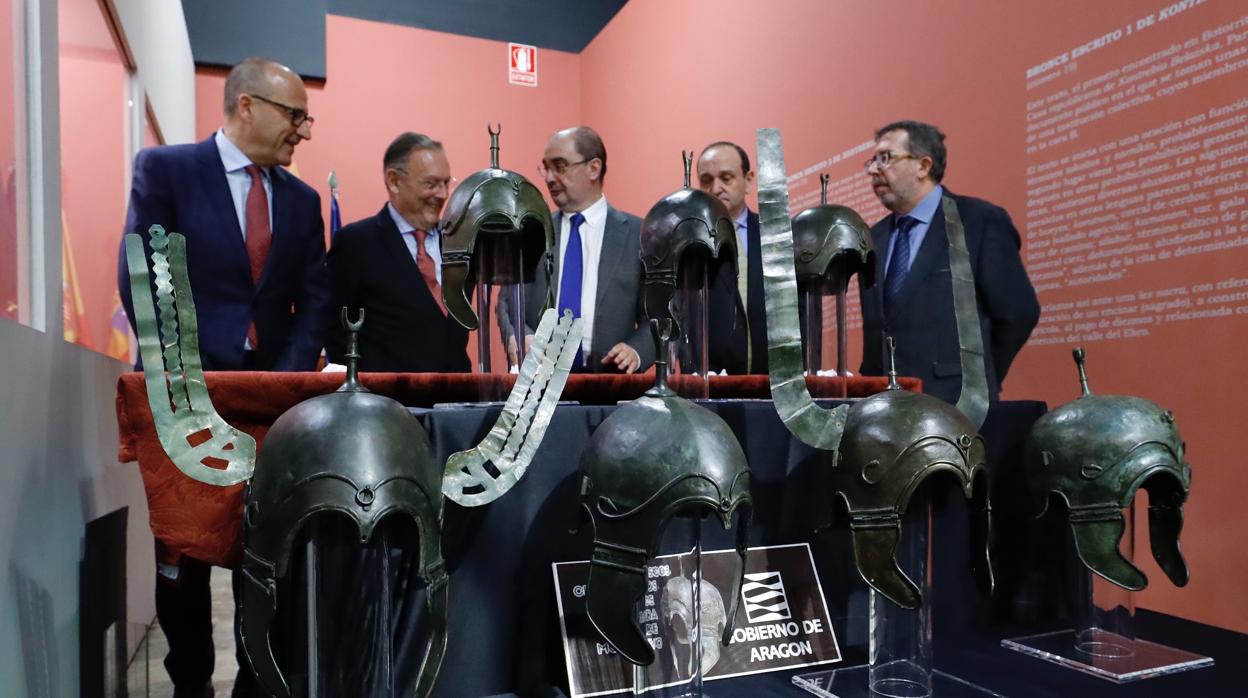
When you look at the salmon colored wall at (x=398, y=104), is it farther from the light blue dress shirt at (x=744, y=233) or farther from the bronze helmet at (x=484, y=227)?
the bronze helmet at (x=484, y=227)

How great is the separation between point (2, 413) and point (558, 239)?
207 centimetres

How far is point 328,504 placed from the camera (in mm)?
1515

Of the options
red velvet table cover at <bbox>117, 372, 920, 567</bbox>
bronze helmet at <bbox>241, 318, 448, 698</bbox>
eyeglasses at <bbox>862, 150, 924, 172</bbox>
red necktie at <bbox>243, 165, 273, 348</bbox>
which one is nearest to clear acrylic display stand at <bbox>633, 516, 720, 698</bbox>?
bronze helmet at <bbox>241, 318, 448, 698</bbox>

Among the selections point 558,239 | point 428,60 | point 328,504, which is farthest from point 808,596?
point 428,60

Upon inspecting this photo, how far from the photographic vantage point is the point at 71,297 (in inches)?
118

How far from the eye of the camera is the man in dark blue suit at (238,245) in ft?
9.55

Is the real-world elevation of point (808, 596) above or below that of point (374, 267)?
below

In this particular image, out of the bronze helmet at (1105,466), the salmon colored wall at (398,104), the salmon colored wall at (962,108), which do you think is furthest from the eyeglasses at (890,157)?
the salmon colored wall at (398,104)

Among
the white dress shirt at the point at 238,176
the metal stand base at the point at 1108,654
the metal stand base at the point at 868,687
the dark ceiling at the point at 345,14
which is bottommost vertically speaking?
the metal stand base at the point at 1108,654

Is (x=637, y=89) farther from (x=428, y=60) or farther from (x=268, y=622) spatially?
(x=268, y=622)

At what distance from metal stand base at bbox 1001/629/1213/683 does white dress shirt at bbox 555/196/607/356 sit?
185 centimetres

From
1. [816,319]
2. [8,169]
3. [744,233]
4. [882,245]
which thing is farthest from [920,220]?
[8,169]

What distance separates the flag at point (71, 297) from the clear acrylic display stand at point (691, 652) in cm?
212

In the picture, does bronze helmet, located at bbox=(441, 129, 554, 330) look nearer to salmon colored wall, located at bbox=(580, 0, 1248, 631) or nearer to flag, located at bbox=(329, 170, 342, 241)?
salmon colored wall, located at bbox=(580, 0, 1248, 631)
